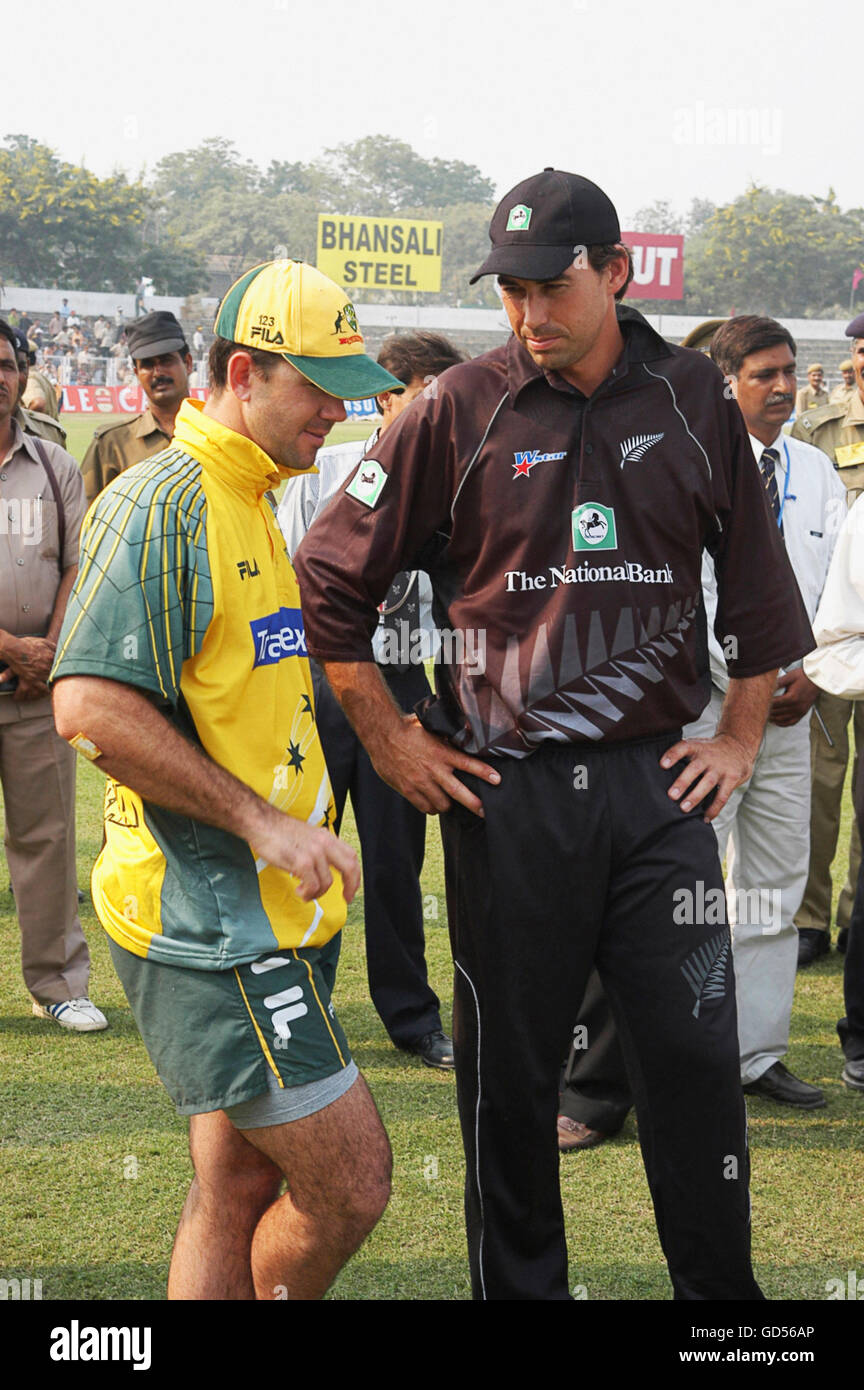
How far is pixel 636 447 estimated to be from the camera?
2789 millimetres

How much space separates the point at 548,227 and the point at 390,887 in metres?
2.72

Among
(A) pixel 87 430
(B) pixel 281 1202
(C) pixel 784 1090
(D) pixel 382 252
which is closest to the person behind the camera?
(B) pixel 281 1202

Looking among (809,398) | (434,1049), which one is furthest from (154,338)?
(809,398)

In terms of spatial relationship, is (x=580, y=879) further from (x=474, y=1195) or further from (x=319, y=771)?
(x=474, y=1195)

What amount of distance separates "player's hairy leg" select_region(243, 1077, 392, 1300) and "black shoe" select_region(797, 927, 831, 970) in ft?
12.5

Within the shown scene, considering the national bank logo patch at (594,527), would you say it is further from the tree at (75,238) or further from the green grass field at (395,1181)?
the tree at (75,238)

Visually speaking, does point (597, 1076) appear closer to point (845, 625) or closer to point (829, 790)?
point (845, 625)

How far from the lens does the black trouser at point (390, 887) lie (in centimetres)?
486

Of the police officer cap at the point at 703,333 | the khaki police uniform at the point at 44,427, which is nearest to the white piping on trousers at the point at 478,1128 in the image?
the police officer cap at the point at 703,333

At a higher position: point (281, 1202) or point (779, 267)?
point (779, 267)

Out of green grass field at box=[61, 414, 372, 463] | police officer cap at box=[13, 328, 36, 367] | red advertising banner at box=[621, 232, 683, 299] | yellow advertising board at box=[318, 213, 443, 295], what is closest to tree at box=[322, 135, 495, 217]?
yellow advertising board at box=[318, 213, 443, 295]

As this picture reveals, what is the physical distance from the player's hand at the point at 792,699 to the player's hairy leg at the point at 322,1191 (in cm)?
232

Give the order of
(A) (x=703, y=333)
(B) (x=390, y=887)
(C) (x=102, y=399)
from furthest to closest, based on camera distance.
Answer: (C) (x=102, y=399) < (A) (x=703, y=333) < (B) (x=390, y=887)
